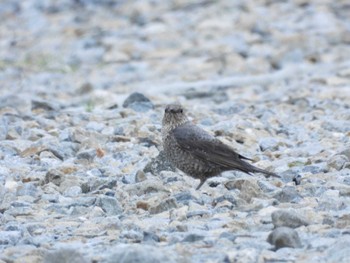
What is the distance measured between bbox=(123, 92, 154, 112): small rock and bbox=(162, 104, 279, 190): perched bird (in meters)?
2.85

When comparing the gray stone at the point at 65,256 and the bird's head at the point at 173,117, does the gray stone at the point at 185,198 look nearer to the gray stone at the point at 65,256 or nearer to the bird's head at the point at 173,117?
the bird's head at the point at 173,117

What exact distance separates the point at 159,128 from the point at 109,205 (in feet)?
9.52

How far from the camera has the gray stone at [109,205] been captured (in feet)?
22.7

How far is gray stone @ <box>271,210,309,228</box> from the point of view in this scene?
238 inches

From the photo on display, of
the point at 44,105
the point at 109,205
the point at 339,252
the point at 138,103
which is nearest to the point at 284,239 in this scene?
the point at 339,252

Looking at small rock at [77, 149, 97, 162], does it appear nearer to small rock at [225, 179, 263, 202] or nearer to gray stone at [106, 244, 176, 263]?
small rock at [225, 179, 263, 202]

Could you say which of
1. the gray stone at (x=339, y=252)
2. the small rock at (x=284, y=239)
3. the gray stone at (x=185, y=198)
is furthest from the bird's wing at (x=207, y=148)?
the gray stone at (x=339, y=252)

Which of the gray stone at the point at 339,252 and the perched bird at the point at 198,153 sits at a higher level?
the gray stone at the point at 339,252

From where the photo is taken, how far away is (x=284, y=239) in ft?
18.6

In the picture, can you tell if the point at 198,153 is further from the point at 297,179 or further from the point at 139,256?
the point at 139,256

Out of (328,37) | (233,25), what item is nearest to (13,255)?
(328,37)

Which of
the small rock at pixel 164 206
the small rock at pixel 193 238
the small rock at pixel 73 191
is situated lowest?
the small rock at pixel 73 191

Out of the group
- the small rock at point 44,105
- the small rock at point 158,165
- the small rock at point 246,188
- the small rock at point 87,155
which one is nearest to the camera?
the small rock at point 246,188

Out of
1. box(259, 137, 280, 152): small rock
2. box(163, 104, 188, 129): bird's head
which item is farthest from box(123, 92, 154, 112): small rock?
box(163, 104, 188, 129): bird's head
